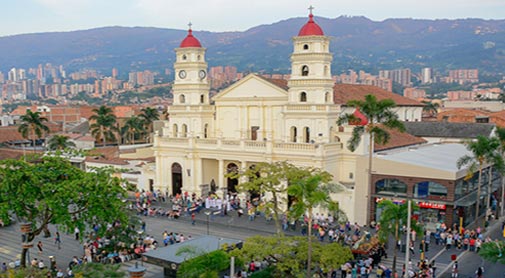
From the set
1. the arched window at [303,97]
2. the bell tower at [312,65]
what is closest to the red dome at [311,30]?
the bell tower at [312,65]

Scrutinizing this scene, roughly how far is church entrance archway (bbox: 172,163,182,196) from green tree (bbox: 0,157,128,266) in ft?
77.6

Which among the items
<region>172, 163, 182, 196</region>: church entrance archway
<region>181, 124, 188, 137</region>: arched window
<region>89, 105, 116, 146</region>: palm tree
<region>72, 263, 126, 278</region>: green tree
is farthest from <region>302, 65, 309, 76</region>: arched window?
<region>89, 105, 116, 146</region>: palm tree

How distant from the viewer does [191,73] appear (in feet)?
165

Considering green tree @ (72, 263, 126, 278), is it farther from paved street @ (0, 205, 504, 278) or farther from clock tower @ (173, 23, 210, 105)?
clock tower @ (173, 23, 210, 105)

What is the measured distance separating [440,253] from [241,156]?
1908cm

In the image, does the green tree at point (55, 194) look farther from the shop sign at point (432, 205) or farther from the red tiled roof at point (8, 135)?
the red tiled roof at point (8, 135)

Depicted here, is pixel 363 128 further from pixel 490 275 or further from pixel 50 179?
pixel 50 179

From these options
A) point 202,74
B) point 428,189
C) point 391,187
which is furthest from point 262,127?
point 428,189

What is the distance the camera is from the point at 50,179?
2508 cm

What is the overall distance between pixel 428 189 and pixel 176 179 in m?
24.0

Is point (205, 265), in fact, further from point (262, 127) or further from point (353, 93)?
point (353, 93)

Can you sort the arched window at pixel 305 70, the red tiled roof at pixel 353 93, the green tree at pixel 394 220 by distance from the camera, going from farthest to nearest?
the red tiled roof at pixel 353 93
the arched window at pixel 305 70
the green tree at pixel 394 220

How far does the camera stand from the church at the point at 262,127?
41.8 m

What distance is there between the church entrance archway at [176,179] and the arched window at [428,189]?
2267cm
